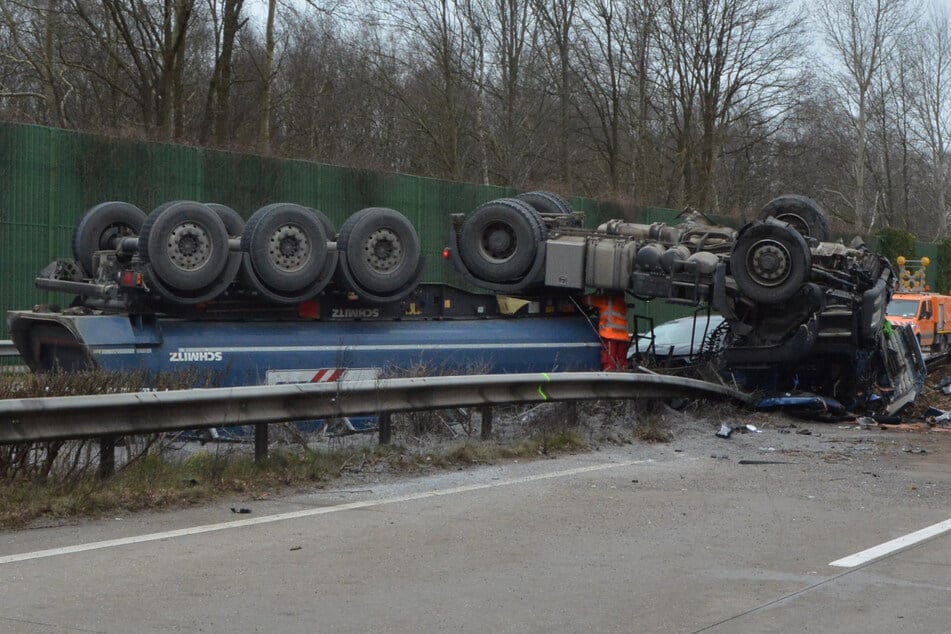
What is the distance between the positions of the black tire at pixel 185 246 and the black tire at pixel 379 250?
1.39m

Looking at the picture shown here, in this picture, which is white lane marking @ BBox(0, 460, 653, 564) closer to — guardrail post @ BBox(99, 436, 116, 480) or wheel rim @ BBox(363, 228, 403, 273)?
guardrail post @ BBox(99, 436, 116, 480)

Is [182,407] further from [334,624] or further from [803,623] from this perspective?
[803,623]

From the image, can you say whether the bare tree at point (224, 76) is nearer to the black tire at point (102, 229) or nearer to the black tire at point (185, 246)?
the black tire at point (102, 229)

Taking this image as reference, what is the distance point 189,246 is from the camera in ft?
35.8

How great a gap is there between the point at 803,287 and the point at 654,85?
93.1 ft

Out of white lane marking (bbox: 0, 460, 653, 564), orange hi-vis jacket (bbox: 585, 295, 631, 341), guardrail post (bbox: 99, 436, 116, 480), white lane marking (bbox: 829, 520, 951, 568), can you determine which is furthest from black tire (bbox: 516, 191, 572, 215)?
guardrail post (bbox: 99, 436, 116, 480)

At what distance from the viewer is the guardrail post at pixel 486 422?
428 inches

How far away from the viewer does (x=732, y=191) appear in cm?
4978

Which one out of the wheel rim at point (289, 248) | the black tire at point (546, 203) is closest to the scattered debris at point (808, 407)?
the black tire at point (546, 203)

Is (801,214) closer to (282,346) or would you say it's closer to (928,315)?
(282,346)

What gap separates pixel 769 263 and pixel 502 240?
9.98 feet

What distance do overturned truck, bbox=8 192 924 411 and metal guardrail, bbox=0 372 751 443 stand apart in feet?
5.48

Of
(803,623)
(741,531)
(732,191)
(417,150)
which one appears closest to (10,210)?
(741,531)

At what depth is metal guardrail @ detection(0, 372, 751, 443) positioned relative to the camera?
757 centimetres
